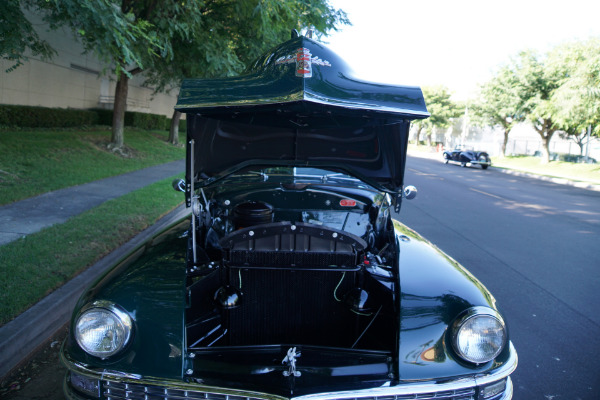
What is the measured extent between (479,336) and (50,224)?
6.00 meters

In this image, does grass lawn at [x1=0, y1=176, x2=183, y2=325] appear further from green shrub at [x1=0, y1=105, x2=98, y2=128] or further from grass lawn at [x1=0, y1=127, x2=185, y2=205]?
green shrub at [x1=0, y1=105, x2=98, y2=128]

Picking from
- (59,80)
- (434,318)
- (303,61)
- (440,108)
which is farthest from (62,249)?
(440,108)

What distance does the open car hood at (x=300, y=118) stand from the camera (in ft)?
8.68

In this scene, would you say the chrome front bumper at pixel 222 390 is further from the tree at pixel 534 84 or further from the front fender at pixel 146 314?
the tree at pixel 534 84

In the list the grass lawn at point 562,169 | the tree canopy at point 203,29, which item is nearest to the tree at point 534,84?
the grass lawn at point 562,169

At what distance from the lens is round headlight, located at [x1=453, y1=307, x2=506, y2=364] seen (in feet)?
7.36

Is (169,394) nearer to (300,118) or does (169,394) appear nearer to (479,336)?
(479,336)

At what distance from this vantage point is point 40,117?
16.2 meters

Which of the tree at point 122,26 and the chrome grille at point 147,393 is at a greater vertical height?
the tree at point 122,26

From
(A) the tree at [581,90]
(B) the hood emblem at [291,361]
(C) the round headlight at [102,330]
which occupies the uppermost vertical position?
(A) the tree at [581,90]

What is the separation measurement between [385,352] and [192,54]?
11.5 metres

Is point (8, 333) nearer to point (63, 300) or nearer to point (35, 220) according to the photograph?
point (63, 300)

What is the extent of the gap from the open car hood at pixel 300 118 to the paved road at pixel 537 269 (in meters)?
1.83

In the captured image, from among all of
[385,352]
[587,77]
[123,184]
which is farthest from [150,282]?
[587,77]
